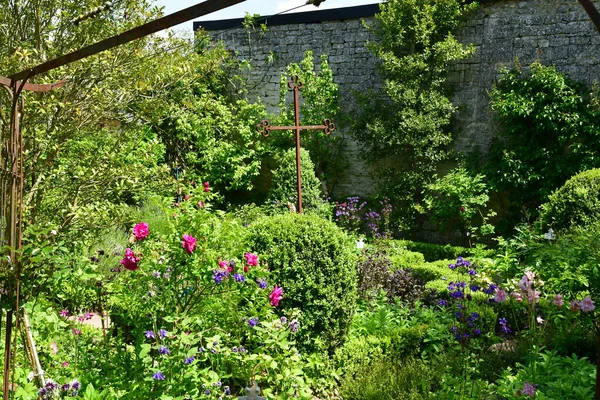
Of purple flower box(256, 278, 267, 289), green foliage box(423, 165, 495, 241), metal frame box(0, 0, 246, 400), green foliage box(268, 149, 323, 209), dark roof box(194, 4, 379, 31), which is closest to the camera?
metal frame box(0, 0, 246, 400)

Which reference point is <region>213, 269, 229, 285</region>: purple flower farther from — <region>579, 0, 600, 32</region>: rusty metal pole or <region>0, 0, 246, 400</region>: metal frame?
<region>579, 0, 600, 32</region>: rusty metal pole

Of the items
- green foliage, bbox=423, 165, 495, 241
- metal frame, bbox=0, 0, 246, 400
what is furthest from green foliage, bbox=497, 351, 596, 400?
green foliage, bbox=423, 165, 495, 241

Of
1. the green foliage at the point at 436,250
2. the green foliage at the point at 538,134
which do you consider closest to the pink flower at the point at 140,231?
the green foliage at the point at 436,250

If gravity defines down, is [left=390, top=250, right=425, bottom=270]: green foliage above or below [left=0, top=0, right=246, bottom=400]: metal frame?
below

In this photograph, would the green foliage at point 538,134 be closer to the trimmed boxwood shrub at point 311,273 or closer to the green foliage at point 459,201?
the green foliage at point 459,201

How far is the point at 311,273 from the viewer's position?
3.66 m

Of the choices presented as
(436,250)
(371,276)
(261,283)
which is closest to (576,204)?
(371,276)

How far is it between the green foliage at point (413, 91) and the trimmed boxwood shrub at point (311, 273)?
14.8 feet

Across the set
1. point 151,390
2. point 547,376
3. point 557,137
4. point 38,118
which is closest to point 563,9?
point 557,137

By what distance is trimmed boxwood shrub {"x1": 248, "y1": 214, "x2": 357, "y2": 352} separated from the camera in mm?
3639

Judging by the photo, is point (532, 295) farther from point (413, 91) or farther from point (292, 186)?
point (413, 91)

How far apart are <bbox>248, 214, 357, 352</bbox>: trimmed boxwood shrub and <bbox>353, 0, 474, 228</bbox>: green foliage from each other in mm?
4505

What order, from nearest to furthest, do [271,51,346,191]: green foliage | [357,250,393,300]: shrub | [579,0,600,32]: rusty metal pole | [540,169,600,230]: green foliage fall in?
1. [579,0,600,32]: rusty metal pole
2. [357,250,393,300]: shrub
3. [540,169,600,230]: green foliage
4. [271,51,346,191]: green foliage

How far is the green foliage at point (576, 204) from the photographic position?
5.08 metres
